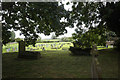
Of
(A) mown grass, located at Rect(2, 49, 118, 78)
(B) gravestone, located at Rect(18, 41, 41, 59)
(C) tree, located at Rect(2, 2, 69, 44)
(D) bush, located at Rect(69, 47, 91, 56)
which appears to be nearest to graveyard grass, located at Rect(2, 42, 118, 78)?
(A) mown grass, located at Rect(2, 49, 118, 78)

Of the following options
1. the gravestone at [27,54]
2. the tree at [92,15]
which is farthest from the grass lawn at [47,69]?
the tree at [92,15]

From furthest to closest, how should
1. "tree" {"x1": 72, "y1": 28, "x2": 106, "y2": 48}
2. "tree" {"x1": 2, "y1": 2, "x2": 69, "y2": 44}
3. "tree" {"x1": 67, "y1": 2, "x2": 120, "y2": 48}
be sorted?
"tree" {"x1": 72, "y1": 28, "x2": 106, "y2": 48} → "tree" {"x1": 67, "y1": 2, "x2": 120, "y2": 48} → "tree" {"x1": 2, "y1": 2, "x2": 69, "y2": 44}

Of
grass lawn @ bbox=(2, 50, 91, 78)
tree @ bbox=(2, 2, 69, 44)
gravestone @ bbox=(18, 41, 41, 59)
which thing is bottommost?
grass lawn @ bbox=(2, 50, 91, 78)

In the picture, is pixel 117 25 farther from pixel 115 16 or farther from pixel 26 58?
pixel 26 58

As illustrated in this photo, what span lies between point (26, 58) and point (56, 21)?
615 centimetres

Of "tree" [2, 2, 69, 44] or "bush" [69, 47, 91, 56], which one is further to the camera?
"bush" [69, 47, 91, 56]

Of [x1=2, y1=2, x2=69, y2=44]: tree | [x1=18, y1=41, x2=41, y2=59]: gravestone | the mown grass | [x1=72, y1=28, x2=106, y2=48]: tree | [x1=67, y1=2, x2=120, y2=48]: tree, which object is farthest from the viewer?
[x1=72, y1=28, x2=106, y2=48]: tree

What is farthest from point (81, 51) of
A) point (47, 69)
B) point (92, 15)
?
point (47, 69)

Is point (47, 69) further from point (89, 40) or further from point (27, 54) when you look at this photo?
point (89, 40)

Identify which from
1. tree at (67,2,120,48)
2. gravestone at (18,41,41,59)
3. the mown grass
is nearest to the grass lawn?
the mown grass

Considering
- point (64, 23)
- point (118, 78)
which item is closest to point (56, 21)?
point (64, 23)

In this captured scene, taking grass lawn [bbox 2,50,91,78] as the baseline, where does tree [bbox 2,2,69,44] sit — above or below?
above

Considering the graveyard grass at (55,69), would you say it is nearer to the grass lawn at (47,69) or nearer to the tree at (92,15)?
the grass lawn at (47,69)

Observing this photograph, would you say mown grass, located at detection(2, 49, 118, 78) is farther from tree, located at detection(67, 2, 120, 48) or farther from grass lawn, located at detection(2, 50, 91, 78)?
tree, located at detection(67, 2, 120, 48)
